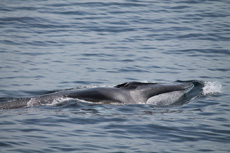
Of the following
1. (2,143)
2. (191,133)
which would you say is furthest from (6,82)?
(191,133)

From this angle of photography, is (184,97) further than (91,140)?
Yes

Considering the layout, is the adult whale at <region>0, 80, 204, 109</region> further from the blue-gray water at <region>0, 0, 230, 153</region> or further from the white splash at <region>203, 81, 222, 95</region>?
the white splash at <region>203, 81, 222, 95</region>

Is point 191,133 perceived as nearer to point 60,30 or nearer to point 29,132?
point 29,132

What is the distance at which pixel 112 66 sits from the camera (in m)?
19.7

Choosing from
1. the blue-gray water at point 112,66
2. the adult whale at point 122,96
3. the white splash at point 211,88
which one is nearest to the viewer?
the blue-gray water at point 112,66

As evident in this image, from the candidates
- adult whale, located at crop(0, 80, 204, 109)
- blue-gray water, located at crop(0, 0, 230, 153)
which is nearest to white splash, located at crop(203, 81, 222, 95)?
blue-gray water, located at crop(0, 0, 230, 153)

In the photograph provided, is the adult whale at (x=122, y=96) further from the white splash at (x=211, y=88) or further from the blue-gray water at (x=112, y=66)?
the white splash at (x=211, y=88)

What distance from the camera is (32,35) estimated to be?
82.1ft

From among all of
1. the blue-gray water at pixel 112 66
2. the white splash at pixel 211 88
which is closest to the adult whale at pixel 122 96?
the blue-gray water at pixel 112 66

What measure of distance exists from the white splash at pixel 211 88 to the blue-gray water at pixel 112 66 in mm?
204

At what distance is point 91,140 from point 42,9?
2104 centimetres

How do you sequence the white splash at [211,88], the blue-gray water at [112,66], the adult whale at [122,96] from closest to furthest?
the blue-gray water at [112,66], the adult whale at [122,96], the white splash at [211,88]

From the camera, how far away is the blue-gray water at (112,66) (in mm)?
10938

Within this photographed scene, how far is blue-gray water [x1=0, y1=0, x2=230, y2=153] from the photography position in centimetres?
1094
